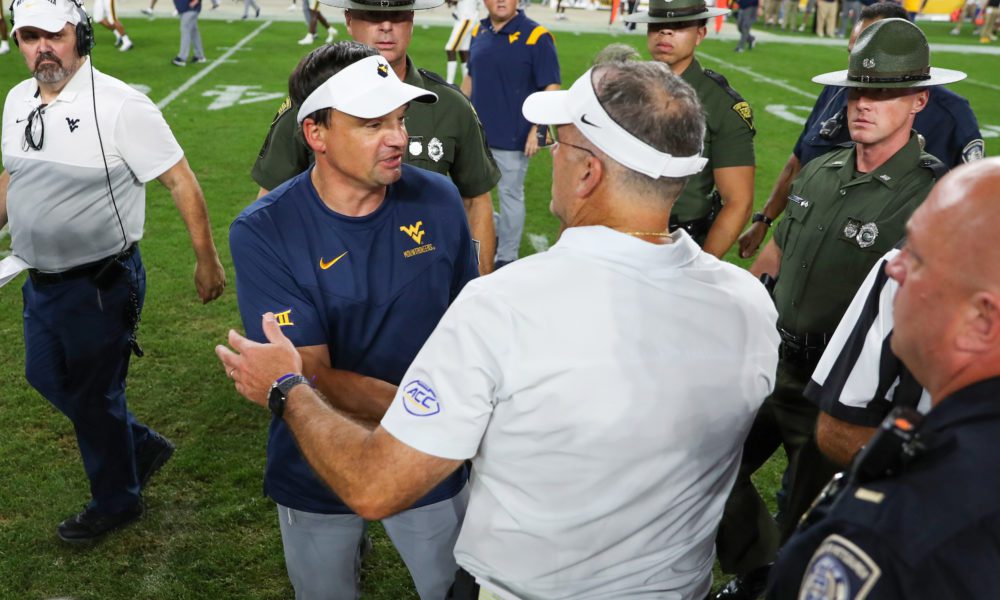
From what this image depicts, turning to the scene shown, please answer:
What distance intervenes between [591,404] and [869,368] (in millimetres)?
902

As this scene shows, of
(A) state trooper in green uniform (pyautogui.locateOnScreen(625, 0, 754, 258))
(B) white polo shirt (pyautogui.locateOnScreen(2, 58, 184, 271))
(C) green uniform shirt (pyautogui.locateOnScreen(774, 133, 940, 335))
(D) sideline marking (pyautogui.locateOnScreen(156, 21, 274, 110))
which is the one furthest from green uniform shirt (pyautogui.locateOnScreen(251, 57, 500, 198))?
(D) sideline marking (pyautogui.locateOnScreen(156, 21, 274, 110))

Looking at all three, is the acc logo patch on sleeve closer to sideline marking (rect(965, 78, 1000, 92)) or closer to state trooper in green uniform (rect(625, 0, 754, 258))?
state trooper in green uniform (rect(625, 0, 754, 258))

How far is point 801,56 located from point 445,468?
21.1 m

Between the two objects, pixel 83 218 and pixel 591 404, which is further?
Answer: pixel 83 218

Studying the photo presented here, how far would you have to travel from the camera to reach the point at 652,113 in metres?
1.93

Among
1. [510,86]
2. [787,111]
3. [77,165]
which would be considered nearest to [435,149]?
[77,165]

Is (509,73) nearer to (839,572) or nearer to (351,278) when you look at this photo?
(351,278)

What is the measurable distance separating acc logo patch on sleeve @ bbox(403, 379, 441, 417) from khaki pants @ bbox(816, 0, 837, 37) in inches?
1041

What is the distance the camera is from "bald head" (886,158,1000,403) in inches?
54.5

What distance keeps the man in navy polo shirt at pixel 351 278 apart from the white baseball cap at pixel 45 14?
158 cm

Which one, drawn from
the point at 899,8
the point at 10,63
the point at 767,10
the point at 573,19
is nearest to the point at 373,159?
the point at 899,8

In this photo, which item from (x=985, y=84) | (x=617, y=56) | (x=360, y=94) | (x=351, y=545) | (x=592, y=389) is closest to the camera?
(x=592, y=389)

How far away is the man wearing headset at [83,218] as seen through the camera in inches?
152

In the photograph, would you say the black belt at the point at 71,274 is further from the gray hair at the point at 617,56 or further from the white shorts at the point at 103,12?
the white shorts at the point at 103,12
